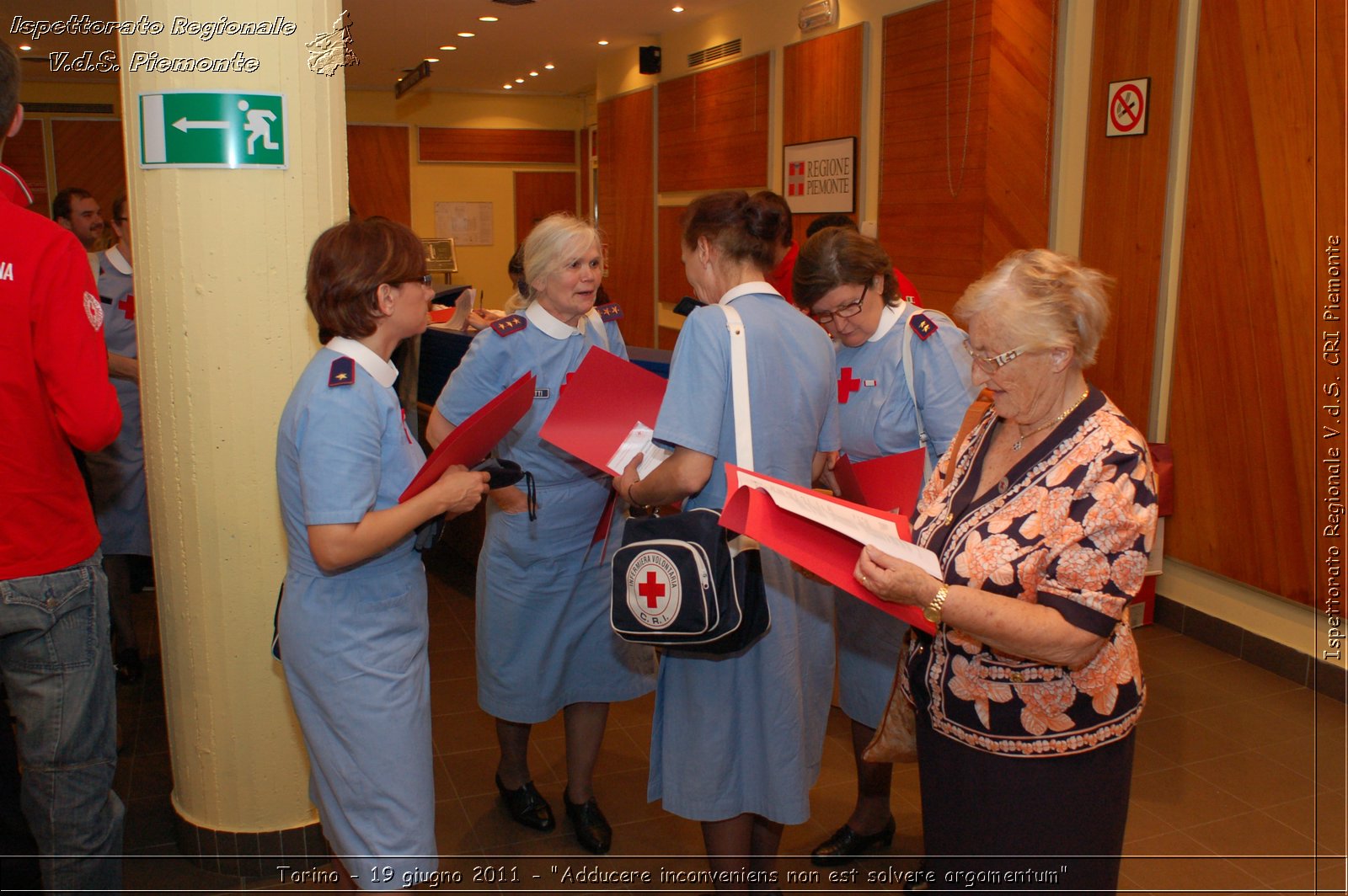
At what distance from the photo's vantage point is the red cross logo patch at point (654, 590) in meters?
2.11

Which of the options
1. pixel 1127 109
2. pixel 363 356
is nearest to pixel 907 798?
pixel 363 356

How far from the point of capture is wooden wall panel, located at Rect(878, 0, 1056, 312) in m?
5.32

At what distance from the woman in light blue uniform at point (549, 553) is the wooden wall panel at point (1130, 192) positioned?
292cm

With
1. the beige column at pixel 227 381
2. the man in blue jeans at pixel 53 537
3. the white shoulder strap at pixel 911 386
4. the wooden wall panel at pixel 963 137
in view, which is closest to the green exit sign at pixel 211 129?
the beige column at pixel 227 381

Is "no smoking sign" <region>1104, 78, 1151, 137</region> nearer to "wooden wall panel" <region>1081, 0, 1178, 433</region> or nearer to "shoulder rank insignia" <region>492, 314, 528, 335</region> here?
"wooden wall panel" <region>1081, 0, 1178, 433</region>

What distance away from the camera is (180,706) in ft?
8.90

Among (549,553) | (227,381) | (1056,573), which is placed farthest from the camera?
(549,553)

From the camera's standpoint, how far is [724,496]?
225 cm

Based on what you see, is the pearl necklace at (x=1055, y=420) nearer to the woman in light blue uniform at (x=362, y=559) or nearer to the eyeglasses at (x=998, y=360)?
the eyeglasses at (x=998, y=360)

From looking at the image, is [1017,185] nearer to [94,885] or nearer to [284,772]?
[284,772]

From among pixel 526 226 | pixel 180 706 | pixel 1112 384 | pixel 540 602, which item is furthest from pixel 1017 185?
pixel 526 226

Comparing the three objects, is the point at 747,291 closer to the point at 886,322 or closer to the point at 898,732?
the point at 886,322

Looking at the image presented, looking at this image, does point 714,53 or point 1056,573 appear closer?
point 1056,573

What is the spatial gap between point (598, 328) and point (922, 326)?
0.92 m
